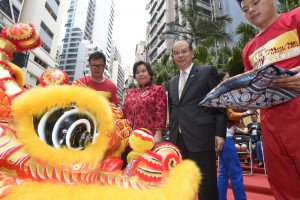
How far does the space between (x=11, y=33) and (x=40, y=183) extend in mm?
1445

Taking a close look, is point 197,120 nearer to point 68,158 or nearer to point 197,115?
point 197,115

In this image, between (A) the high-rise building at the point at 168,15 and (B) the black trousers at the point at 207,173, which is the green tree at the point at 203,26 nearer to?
(A) the high-rise building at the point at 168,15

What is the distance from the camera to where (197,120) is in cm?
194

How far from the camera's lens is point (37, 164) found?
81 centimetres

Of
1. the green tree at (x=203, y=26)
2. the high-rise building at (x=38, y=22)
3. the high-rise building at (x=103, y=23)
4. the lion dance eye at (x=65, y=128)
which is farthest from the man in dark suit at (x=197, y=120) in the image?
the high-rise building at (x=103, y=23)

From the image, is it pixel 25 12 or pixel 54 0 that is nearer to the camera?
pixel 25 12

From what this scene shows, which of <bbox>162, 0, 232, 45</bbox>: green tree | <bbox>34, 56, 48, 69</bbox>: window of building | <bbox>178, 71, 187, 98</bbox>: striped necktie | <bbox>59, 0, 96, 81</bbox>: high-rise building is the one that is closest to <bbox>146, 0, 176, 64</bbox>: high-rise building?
<bbox>162, 0, 232, 45</bbox>: green tree

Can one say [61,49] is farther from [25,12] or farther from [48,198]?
[48,198]

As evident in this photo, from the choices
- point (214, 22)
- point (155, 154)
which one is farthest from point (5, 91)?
point (214, 22)

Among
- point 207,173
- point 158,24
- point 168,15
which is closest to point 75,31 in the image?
point 158,24

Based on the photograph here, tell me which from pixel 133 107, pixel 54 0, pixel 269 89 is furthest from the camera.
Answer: pixel 54 0

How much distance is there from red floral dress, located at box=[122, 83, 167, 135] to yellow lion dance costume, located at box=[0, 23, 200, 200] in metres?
1.24

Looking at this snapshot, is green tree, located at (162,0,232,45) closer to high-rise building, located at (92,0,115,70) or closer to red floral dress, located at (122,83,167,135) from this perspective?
red floral dress, located at (122,83,167,135)

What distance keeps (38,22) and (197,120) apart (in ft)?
70.6
